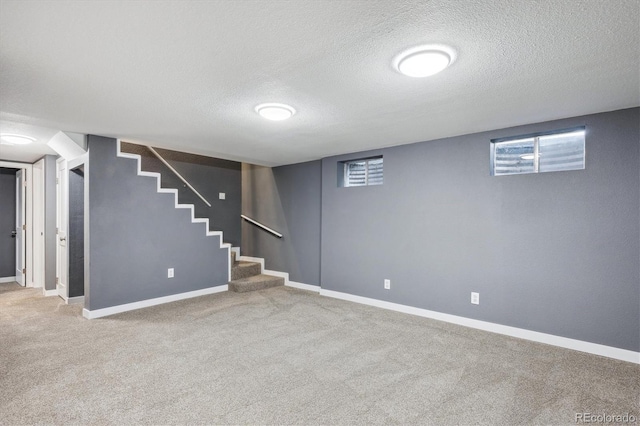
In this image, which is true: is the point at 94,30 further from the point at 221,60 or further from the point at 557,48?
the point at 557,48

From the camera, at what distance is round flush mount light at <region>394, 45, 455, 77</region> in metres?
1.89

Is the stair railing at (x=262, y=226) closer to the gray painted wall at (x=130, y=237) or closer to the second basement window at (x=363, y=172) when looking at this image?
the gray painted wall at (x=130, y=237)

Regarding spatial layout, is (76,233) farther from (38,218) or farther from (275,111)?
(275,111)

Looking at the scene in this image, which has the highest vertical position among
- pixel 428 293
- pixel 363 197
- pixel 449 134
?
pixel 449 134

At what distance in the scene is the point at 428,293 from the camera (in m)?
4.09

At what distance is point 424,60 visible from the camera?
1.97m

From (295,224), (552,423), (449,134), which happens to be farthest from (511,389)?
(295,224)

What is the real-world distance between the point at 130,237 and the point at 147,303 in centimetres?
94

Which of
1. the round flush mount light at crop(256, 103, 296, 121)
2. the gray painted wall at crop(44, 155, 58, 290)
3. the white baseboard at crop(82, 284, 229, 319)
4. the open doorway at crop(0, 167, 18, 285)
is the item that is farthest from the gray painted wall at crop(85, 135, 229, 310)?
the open doorway at crop(0, 167, 18, 285)

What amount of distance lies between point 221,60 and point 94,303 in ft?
11.7

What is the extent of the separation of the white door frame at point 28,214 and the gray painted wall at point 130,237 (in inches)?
100

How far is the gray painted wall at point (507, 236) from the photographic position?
2914 millimetres

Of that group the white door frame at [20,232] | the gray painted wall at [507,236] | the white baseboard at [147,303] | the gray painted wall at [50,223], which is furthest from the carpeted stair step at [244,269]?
the white door frame at [20,232]

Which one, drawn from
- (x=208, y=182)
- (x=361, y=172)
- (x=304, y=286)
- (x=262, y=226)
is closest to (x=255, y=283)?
(x=304, y=286)
